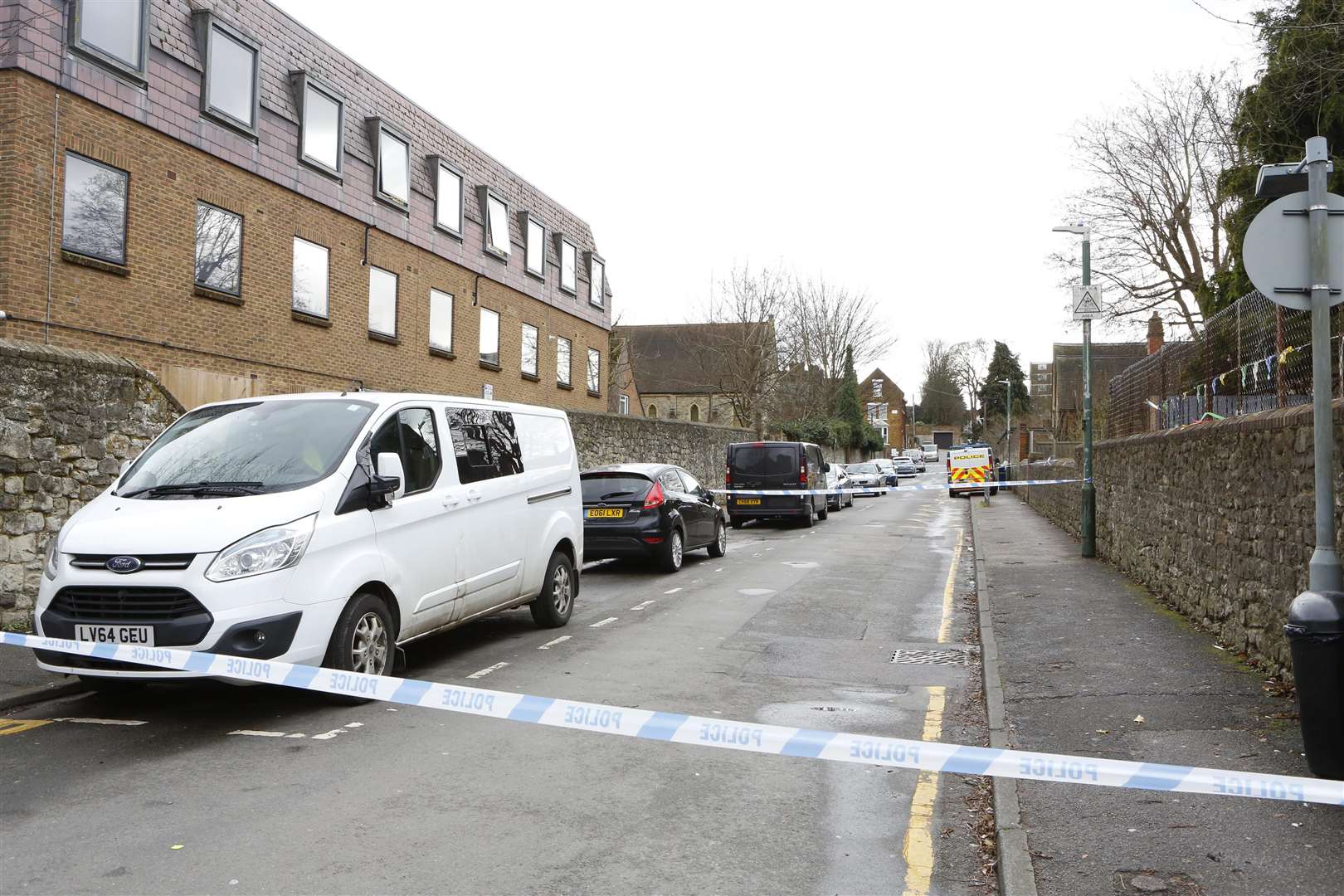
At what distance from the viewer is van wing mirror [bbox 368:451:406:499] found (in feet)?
21.3

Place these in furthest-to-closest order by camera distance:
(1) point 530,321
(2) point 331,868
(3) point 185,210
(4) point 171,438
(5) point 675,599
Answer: (1) point 530,321 → (3) point 185,210 → (5) point 675,599 → (4) point 171,438 → (2) point 331,868

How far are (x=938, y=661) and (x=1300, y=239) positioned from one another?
4478mm

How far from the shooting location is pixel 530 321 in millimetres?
30078

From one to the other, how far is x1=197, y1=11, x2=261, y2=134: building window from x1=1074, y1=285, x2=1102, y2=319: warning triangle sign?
574 inches

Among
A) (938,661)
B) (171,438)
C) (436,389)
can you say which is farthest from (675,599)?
(436,389)

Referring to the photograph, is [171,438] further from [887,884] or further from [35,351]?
[887,884]

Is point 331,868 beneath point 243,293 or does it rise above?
beneath

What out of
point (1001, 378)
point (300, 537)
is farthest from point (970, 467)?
point (1001, 378)

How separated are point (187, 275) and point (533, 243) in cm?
1436

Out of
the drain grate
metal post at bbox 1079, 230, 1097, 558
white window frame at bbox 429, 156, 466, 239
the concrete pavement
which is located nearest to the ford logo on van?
the concrete pavement

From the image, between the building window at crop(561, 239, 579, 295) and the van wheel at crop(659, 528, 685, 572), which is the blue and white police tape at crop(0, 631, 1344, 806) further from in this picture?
the building window at crop(561, 239, 579, 295)

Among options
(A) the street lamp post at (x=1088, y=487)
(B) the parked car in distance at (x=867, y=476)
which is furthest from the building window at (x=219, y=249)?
(B) the parked car in distance at (x=867, y=476)

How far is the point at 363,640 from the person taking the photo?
6289 millimetres

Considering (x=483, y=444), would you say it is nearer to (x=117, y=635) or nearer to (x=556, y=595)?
(x=556, y=595)
